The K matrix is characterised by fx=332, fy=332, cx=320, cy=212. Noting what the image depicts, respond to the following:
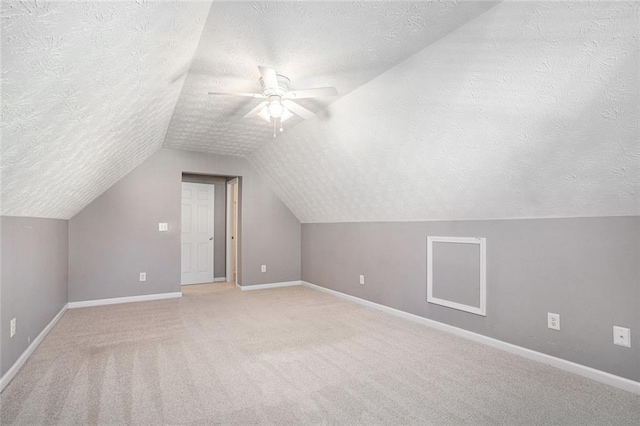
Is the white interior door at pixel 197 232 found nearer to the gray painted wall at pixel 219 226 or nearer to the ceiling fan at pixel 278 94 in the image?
the gray painted wall at pixel 219 226

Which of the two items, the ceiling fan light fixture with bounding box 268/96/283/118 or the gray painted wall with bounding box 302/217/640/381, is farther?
the ceiling fan light fixture with bounding box 268/96/283/118

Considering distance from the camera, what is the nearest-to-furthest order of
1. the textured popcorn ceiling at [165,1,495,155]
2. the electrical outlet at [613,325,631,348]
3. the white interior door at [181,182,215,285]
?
the textured popcorn ceiling at [165,1,495,155] < the electrical outlet at [613,325,631,348] < the white interior door at [181,182,215,285]

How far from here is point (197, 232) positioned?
6.36m

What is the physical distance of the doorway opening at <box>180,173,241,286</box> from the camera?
624cm

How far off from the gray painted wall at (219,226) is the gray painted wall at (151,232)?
1176mm

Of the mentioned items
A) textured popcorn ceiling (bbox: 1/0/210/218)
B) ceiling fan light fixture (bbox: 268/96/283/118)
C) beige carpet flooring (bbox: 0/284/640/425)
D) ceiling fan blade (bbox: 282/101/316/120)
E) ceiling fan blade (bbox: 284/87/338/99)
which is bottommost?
beige carpet flooring (bbox: 0/284/640/425)

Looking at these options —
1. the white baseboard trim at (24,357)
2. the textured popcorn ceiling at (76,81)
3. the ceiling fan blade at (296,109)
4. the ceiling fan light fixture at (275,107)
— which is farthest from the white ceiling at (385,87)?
the white baseboard trim at (24,357)

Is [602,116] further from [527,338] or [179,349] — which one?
[179,349]

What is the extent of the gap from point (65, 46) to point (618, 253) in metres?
3.26

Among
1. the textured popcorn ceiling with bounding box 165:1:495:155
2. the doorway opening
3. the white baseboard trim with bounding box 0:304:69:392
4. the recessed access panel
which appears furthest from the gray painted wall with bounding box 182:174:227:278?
the recessed access panel

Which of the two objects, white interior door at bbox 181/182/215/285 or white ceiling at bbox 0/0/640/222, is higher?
white ceiling at bbox 0/0/640/222

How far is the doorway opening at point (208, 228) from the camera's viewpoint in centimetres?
624

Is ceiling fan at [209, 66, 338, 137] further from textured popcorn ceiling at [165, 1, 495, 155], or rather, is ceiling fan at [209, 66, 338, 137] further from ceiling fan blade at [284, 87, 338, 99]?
textured popcorn ceiling at [165, 1, 495, 155]

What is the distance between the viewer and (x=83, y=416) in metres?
1.89
